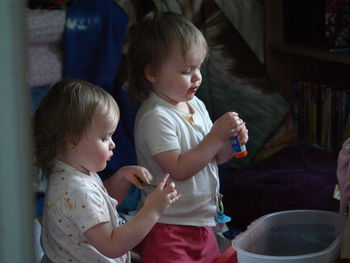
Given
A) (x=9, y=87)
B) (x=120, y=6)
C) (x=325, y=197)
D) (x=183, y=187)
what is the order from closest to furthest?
(x=9, y=87)
(x=183, y=187)
(x=325, y=197)
(x=120, y=6)

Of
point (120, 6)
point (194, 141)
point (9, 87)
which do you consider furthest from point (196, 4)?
point (9, 87)

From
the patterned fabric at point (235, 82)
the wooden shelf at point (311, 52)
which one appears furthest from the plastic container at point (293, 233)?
the patterned fabric at point (235, 82)

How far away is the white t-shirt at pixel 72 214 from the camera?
1.47 m

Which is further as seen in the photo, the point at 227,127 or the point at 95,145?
the point at 227,127

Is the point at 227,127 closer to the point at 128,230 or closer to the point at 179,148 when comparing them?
the point at 179,148

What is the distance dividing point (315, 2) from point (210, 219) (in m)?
1.31

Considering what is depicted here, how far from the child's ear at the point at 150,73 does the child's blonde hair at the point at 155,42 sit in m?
0.01

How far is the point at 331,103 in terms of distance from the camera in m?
2.87

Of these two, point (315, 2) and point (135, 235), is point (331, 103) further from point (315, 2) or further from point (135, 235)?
point (135, 235)

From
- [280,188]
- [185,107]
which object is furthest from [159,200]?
[280,188]

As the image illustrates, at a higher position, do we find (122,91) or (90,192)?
(90,192)

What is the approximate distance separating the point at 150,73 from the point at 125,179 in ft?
1.09

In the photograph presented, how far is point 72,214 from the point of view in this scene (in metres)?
1.48

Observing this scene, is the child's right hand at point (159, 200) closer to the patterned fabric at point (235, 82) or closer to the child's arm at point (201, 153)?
the child's arm at point (201, 153)
